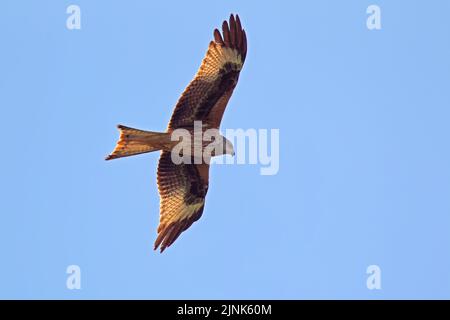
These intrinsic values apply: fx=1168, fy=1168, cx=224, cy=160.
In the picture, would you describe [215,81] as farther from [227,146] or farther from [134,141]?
[134,141]

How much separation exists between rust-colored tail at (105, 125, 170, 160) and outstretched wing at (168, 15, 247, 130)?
304mm

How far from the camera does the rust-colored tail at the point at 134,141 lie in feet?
53.6

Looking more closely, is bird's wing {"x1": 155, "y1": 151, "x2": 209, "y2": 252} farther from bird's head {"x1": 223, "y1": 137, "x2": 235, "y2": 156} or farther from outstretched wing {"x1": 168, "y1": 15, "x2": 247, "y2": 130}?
outstretched wing {"x1": 168, "y1": 15, "x2": 247, "y2": 130}

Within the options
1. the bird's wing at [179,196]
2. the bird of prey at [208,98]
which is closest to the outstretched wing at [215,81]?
the bird of prey at [208,98]

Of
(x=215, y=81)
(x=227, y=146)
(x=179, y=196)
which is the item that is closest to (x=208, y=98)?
(x=215, y=81)

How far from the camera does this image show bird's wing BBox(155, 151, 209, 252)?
17.4 metres

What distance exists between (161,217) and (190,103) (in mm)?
1972

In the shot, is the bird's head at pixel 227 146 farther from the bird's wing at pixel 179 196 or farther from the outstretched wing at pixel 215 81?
the bird's wing at pixel 179 196

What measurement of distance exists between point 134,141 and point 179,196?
1.65m

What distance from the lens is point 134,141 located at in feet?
53.7
